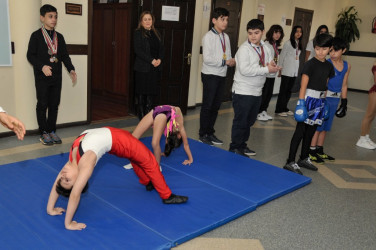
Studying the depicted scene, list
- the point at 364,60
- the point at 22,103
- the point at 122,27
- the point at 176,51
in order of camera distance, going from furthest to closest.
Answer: the point at 364,60
the point at 122,27
the point at 176,51
the point at 22,103

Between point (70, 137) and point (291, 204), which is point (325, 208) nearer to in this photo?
point (291, 204)

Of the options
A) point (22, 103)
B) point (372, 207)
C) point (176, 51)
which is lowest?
point (372, 207)

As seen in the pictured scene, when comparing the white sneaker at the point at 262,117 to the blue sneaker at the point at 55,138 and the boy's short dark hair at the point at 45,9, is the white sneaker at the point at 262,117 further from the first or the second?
the boy's short dark hair at the point at 45,9

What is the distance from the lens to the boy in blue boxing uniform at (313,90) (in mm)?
3596

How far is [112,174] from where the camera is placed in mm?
3289

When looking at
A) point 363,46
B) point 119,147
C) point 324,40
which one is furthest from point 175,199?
point 363,46

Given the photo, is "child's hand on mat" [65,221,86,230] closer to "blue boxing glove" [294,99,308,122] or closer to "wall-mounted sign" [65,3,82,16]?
"blue boxing glove" [294,99,308,122]

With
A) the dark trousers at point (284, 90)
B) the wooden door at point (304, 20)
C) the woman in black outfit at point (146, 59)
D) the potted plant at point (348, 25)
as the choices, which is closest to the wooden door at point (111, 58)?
the woman in black outfit at point (146, 59)

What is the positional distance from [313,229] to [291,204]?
1.37ft

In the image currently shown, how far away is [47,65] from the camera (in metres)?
4.02

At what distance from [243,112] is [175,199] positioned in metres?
1.55

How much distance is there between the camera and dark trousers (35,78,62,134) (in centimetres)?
411

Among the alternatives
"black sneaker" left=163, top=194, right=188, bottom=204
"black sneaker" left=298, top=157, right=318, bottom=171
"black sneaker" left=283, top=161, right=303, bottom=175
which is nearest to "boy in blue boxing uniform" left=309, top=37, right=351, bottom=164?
"black sneaker" left=298, top=157, right=318, bottom=171

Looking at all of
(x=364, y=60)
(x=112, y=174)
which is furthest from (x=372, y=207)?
(x=364, y=60)
